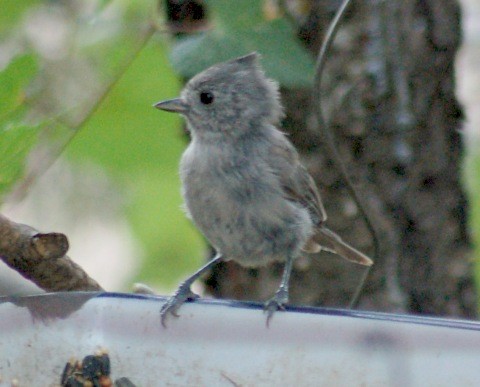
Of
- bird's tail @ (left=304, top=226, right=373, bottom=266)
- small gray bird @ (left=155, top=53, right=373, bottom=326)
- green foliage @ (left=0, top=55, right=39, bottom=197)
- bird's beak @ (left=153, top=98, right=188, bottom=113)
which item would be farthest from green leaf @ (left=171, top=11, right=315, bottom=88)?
bird's tail @ (left=304, top=226, right=373, bottom=266)

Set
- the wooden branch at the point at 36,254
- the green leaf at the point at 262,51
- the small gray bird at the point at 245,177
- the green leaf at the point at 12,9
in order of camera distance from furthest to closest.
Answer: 1. the small gray bird at the point at 245,177
2. the green leaf at the point at 12,9
3. the green leaf at the point at 262,51
4. the wooden branch at the point at 36,254

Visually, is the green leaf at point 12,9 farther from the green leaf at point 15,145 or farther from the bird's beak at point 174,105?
the green leaf at point 15,145

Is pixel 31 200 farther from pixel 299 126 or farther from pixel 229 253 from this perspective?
pixel 229 253

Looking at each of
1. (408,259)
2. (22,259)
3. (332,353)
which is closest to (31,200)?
(408,259)

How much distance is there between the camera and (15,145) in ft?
5.10

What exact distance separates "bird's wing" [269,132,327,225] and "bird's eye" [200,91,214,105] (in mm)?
222

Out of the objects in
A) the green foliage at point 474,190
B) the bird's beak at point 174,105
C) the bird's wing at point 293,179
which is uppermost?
the bird's beak at point 174,105

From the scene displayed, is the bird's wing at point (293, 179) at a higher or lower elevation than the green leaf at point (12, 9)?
lower

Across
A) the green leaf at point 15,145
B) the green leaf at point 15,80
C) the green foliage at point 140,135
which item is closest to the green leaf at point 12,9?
the green foliage at point 140,135

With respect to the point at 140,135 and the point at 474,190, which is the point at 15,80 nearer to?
the point at 140,135

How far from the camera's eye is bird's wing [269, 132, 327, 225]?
8.43ft

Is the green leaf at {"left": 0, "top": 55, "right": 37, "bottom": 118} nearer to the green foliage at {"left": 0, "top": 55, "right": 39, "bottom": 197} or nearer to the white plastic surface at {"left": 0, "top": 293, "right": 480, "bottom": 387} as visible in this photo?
the green foliage at {"left": 0, "top": 55, "right": 39, "bottom": 197}

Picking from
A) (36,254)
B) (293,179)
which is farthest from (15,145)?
(293,179)

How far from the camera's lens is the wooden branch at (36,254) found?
1846mm
